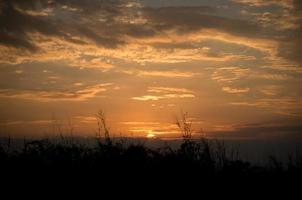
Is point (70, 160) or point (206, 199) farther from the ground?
point (70, 160)

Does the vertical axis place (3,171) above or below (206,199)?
above

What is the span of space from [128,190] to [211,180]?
159cm

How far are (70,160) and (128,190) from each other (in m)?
2.09

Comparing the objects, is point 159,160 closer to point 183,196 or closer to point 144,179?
point 144,179

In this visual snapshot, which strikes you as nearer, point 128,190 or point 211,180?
point 128,190

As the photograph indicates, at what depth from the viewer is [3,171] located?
7867 mm

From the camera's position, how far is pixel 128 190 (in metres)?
7.12

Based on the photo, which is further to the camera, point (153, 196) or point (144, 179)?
point (144, 179)

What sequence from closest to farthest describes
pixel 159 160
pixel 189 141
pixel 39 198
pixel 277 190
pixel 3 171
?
pixel 39 198, pixel 277 190, pixel 3 171, pixel 159 160, pixel 189 141

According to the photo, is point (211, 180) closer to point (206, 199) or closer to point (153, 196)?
point (206, 199)

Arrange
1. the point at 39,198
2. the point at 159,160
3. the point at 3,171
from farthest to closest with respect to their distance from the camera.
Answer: the point at 159,160 < the point at 3,171 < the point at 39,198

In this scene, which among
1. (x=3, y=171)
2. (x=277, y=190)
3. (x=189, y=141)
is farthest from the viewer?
(x=189, y=141)

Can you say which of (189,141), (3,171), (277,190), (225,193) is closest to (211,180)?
(225,193)

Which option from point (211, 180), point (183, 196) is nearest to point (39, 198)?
point (183, 196)
